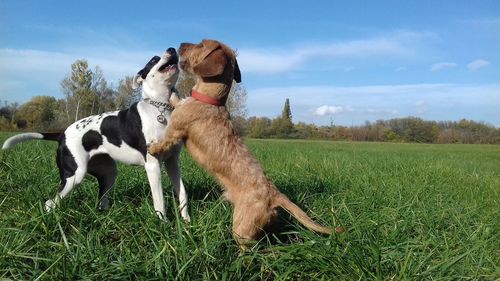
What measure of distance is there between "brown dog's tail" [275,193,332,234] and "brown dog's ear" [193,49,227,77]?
53.6 inches

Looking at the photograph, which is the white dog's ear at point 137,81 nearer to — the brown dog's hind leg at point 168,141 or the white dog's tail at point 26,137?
the brown dog's hind leg at point 168,141

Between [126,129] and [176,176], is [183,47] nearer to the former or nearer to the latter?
[126,129]

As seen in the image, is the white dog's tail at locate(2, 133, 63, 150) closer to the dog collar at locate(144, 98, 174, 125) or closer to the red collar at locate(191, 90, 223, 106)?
the dog collar at locate(144, 98, 174, 125)

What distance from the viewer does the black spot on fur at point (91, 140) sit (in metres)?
4.60

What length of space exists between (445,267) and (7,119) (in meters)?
59.2

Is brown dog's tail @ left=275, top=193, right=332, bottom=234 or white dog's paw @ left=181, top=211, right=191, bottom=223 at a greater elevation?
brown dog's tail @ left=275, top=193, right=332, bottom=234

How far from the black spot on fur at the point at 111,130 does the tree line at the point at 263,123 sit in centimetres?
4482

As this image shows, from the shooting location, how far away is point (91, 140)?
181 inches

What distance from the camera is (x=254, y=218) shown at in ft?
12.6

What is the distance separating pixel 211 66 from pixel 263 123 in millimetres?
70091

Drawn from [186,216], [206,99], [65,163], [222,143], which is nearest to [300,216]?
[222,143]

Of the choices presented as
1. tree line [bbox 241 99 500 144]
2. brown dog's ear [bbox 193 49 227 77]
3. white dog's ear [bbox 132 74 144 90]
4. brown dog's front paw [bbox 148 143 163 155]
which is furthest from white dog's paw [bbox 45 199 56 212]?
tree line [bbox 241 99 500 144]

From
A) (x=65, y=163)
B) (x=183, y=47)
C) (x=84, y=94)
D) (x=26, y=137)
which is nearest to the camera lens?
(x=183, y=47)

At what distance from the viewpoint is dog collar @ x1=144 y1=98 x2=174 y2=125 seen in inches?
177
